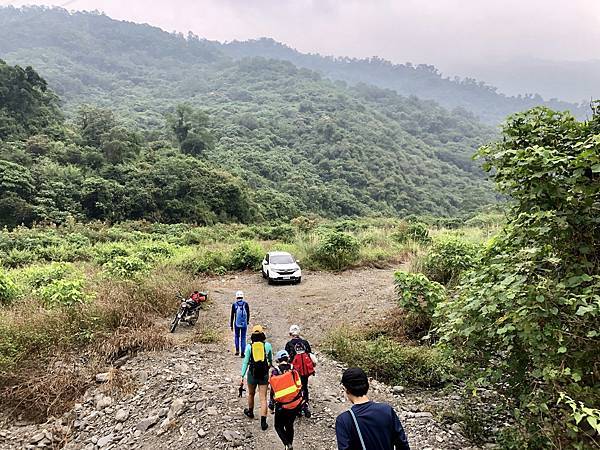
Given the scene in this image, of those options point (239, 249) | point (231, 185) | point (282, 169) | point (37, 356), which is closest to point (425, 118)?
point (282, 169)

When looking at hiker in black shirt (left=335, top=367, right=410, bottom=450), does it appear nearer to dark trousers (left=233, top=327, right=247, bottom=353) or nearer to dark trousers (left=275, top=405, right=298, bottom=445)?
dark trousers (left=275, top=405, right=298, bottom=445)

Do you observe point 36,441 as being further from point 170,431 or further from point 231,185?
point 231,185

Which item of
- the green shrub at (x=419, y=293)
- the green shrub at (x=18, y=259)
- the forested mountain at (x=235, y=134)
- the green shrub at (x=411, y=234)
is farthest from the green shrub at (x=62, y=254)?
the green shrub at (x=419, y=293)

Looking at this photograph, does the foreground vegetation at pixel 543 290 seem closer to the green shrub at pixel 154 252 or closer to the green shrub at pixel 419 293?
the green shrub at pixel 419 293

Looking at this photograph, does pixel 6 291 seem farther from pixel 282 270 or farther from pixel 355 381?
pixel 355 381

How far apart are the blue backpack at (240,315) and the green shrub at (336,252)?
10111 mm

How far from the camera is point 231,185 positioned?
3878cm

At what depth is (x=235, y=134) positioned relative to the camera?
7212cm

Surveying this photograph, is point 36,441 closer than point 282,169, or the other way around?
point 36,441

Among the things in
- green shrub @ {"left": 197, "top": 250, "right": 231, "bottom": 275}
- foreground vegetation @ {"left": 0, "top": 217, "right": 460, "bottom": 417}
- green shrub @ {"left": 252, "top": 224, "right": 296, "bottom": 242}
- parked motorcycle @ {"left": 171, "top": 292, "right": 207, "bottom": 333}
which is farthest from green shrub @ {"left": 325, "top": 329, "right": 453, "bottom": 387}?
green shrub @ {"left": 252, "top": 224, "right": 296, "bottom": 242}

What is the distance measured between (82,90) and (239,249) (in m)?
103

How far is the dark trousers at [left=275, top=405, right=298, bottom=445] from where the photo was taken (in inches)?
195

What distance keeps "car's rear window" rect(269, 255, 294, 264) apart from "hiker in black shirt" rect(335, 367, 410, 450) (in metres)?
13.5

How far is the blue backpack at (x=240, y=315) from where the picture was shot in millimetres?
8398
